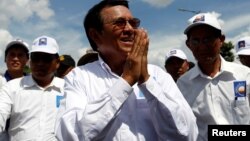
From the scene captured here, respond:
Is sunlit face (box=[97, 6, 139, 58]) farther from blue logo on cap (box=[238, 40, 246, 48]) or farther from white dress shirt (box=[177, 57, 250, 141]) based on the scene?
blue logo on cap (box=[238, 40, 246, 48])

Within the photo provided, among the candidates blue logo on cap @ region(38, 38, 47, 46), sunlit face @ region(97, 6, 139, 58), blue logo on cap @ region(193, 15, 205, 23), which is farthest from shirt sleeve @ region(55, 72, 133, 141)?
blue logo on cap @ region(38, 38, 47, 46)

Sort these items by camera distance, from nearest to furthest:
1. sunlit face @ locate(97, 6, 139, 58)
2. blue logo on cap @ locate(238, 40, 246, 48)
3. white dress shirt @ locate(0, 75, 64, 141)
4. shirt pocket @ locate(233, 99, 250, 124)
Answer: sunlit face @ locate(97, 6, 139, 58), shirt pocket @ locate(233, 99, 250, 124), white dress shirt @ locate(0, 75, 64, 141), blue logo on cap @ locate(238, 40, 246, 48)

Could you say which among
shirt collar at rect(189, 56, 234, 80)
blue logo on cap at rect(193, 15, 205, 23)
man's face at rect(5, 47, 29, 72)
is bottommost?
shirt collar at rect(189, 56, 234, 80)

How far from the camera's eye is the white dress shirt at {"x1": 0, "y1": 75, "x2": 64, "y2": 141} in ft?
13.1

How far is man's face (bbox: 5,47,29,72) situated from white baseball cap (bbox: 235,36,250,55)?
3.16m

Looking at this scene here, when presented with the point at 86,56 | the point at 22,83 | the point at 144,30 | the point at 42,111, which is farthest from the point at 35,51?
the point at 144,30

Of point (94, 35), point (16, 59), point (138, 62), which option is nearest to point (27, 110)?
point (16, 59)

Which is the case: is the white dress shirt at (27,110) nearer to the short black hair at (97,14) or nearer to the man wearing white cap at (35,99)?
the man wearing white cap at (35,99)

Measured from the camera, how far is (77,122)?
2227 millimetres

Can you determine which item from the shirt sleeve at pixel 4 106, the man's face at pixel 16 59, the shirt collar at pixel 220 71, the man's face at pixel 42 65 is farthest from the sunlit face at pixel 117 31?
the man's face at pixel 16 59

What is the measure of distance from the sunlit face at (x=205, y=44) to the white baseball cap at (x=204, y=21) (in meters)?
0.05

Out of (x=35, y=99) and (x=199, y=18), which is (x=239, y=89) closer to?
(x=199, y=18)

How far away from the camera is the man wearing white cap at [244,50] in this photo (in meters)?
5.78

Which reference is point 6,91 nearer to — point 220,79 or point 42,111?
point 42,111
